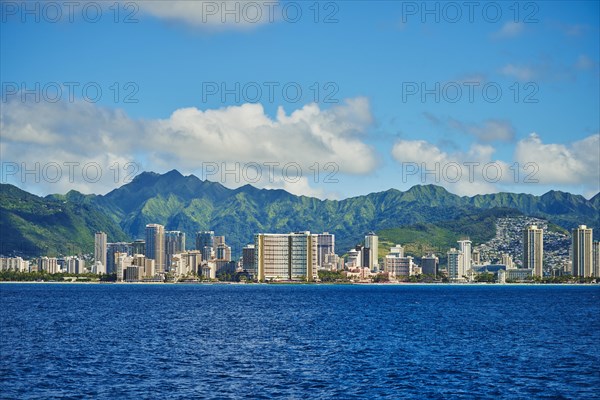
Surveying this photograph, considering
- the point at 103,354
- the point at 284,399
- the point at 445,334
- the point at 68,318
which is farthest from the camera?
the point at 68,318

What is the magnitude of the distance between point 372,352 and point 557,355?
18.3 metres

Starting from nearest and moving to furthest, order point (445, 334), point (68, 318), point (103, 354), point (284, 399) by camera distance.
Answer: point (284, 399)
point (103, 354)
point (445, 334)
point (68, 318)

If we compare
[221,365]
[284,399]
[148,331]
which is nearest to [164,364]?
[221,365]

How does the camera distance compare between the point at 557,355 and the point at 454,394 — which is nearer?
the point at 454,394

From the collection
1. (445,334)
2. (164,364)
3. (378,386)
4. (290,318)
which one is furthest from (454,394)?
(290,318)

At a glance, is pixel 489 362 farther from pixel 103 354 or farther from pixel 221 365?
pixel 103 354

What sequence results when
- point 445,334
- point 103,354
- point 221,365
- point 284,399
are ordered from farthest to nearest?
point 445,334
point 103,354
point 221,365
point 284,399

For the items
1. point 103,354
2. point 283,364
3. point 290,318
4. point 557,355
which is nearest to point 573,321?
point 290,318

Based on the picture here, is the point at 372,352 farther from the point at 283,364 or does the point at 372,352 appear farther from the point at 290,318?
the point at 290,318

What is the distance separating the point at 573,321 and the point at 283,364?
7440 centimetres

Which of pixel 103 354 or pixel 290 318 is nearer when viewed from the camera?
pixel 103 354

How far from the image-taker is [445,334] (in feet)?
338

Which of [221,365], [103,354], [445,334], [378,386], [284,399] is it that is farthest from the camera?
[445,334]

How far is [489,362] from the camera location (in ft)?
241
